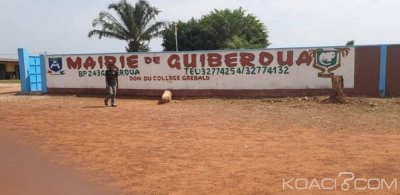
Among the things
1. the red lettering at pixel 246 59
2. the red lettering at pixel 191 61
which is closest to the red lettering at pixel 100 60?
the red lettering at pixel 191 61

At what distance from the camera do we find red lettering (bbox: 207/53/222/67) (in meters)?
18.3

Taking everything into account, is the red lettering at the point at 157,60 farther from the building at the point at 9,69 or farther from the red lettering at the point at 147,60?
the building at the point at 9,69

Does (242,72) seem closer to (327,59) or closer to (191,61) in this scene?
(191,61)

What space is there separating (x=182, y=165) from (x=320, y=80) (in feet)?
39.1

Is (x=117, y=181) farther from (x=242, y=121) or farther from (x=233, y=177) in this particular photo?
(x=242, y=121)

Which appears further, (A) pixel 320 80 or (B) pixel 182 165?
(A) pixel 320 80

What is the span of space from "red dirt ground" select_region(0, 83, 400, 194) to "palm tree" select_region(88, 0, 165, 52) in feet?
72.0

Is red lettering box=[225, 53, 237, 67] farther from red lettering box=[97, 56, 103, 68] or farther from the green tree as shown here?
the green tree

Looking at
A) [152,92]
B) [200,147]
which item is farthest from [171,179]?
[152,92]

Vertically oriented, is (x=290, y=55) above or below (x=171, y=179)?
above

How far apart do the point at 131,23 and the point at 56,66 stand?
14.7 m

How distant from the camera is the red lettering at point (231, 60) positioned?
59.2ft

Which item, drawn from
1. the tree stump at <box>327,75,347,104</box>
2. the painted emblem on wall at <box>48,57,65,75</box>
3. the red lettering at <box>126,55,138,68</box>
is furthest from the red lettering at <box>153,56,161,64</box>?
the tree stump at <box>327,75,347,104</box>

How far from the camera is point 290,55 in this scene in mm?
17344
